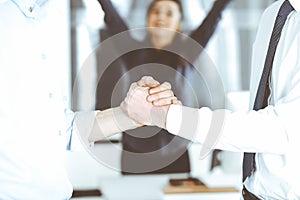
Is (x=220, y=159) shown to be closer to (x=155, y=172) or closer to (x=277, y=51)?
(x=155, y=172)

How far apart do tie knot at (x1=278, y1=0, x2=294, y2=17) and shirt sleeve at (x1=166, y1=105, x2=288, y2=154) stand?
0.31m

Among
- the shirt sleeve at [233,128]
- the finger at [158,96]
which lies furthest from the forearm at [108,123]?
the shirt sleeve at [233,128]

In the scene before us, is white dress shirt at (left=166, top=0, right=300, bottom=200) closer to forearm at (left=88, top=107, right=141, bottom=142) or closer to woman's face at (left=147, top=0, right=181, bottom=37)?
forearm at (left=88, top=107, right=141, bottom=142)

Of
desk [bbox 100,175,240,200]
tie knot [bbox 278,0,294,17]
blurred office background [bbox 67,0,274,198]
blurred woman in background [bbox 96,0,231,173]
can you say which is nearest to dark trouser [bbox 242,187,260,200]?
tie knot [bbox 278,0,294,17]

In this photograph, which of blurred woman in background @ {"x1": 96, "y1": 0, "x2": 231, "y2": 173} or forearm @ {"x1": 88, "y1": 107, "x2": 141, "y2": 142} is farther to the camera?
blurred woman in background @ {"x1": 96, "y1": 0, "x2": 231, "y2": 173}

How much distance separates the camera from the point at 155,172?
4148 mm

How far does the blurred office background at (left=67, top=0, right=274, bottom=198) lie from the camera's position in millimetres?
4180

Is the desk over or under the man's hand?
under

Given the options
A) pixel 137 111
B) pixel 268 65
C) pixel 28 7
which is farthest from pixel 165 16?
pixel 28 7

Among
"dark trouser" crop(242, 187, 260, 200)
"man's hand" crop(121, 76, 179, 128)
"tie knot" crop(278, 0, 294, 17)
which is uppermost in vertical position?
"tie knot" crop(278, 0, 294, 17)

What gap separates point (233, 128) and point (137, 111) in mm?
387

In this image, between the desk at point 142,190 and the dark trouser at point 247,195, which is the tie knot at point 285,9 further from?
the desk at point 142,190

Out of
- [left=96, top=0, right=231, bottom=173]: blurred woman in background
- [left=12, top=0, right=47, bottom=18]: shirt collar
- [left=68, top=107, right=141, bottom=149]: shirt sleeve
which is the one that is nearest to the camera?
[left=12, top=0, right=47, bottom=18]: shirt collar

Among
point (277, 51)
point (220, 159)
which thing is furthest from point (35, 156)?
point (220, 159)
